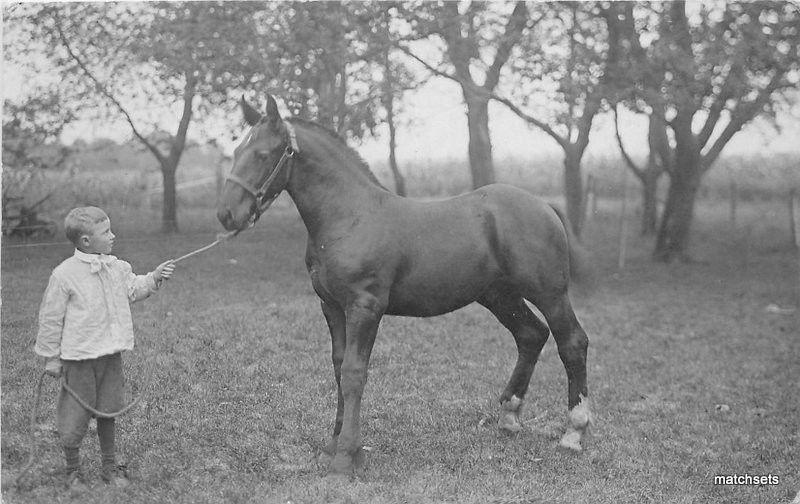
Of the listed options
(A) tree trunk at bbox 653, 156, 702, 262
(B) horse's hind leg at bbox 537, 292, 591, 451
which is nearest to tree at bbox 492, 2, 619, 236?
(A) tree trunk at bbox 653, 156, 702, 262

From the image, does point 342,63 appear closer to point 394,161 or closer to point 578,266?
point 394,161

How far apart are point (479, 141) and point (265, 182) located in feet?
19.6

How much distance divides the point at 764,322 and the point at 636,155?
21.3 ft

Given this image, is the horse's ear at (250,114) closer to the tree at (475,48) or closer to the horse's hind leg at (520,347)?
the horse's hind leg at (520,347)

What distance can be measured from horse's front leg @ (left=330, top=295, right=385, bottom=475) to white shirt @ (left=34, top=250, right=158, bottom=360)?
124cm

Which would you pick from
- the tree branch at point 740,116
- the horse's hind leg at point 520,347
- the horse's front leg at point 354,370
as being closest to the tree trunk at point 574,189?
the tree branch at point 740,116

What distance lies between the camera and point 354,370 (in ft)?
14.4

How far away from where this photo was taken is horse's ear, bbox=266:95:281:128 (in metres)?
4.16

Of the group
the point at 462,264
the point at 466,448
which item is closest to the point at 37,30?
the point at 462,264

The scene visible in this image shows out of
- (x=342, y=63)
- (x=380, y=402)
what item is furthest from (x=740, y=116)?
(x=380, y=402)

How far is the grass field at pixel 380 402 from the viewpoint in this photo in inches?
171

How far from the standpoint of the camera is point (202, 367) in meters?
5.86

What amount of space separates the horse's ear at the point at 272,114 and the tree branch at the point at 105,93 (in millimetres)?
2684

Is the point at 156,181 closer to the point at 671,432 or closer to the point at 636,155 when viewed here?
the point at 671,432
